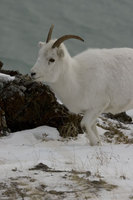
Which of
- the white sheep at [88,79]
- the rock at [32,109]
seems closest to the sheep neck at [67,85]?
the white sheep at [88,79]

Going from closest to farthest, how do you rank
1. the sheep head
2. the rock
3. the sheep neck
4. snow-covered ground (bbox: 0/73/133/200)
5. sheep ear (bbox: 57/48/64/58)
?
snow-covered ground (bbox: 0/73/133/200) < the sheep head < sheep ear (bbox: 57/48/64/58) < the sheep neck < the rock

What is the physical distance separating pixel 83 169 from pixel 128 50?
458cm

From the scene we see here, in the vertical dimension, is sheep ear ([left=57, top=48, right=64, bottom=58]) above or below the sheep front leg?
above

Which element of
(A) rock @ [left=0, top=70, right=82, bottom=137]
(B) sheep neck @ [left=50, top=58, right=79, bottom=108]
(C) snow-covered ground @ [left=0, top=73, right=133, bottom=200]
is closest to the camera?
(C) snow-covered ground @ [left=0, top=73, right=133, bottom=200]

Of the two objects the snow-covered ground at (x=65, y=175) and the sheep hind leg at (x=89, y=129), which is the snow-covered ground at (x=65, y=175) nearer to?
the snow-covered ground at (x=65, y=175)

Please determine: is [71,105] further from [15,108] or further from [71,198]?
[71,198]

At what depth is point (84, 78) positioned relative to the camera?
781cm

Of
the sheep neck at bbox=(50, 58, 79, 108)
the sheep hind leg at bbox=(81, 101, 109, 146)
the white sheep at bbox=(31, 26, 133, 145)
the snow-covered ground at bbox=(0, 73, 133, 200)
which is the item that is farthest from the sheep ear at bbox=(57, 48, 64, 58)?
the snow-covered ground at bbox=(0, 73, 133, 200)

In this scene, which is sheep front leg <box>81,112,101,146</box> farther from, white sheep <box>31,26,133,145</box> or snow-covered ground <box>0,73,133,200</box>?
snow-covered ground <box>0,73,133,200</box>

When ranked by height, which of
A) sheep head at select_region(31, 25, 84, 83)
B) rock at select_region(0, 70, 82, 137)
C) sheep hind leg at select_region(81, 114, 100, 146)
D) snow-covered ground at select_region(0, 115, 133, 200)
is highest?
sheep head at select_region(31, 25, 84, 83)

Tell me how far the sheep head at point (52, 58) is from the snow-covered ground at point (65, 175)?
1603mm

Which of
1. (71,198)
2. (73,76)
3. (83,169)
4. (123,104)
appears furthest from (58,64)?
(71,198)

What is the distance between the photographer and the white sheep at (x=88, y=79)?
291 inches

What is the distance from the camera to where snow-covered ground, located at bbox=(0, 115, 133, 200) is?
3.71 meters
